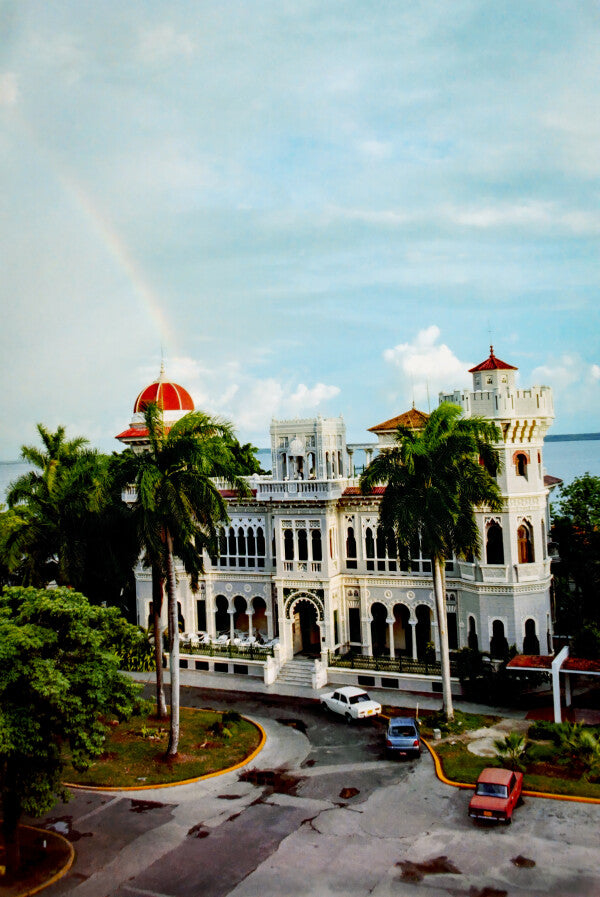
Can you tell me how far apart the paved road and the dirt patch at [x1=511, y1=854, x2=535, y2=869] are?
3cm

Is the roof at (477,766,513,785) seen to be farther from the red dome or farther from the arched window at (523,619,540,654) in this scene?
the red dome

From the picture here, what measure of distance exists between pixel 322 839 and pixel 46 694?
9.12 meters

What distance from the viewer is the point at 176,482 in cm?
2830

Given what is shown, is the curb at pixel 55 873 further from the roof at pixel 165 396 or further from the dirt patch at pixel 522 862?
the roof at pixel 165 396

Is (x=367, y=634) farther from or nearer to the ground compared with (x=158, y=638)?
nearer to the ground

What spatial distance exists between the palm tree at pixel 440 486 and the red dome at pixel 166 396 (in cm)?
2346

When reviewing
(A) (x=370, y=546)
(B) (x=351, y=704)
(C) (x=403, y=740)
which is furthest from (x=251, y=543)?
(C) (x=403, y=740)

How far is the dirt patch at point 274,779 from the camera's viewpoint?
25562 millimetres

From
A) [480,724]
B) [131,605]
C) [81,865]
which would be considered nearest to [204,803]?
[81,865]

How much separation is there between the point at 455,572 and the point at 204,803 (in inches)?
715

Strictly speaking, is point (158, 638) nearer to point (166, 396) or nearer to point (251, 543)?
point (251, 543)

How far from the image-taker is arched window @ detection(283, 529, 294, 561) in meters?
40.5

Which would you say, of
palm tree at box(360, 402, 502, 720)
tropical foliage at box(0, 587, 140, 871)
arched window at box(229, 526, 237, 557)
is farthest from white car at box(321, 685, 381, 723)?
tropical foliage at box(0, 587, 140, 871)

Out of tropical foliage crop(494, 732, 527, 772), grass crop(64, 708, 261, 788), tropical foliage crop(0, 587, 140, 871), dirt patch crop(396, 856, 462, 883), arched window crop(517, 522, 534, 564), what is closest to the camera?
tropical foliage crop(0, 587, 140, 871)
